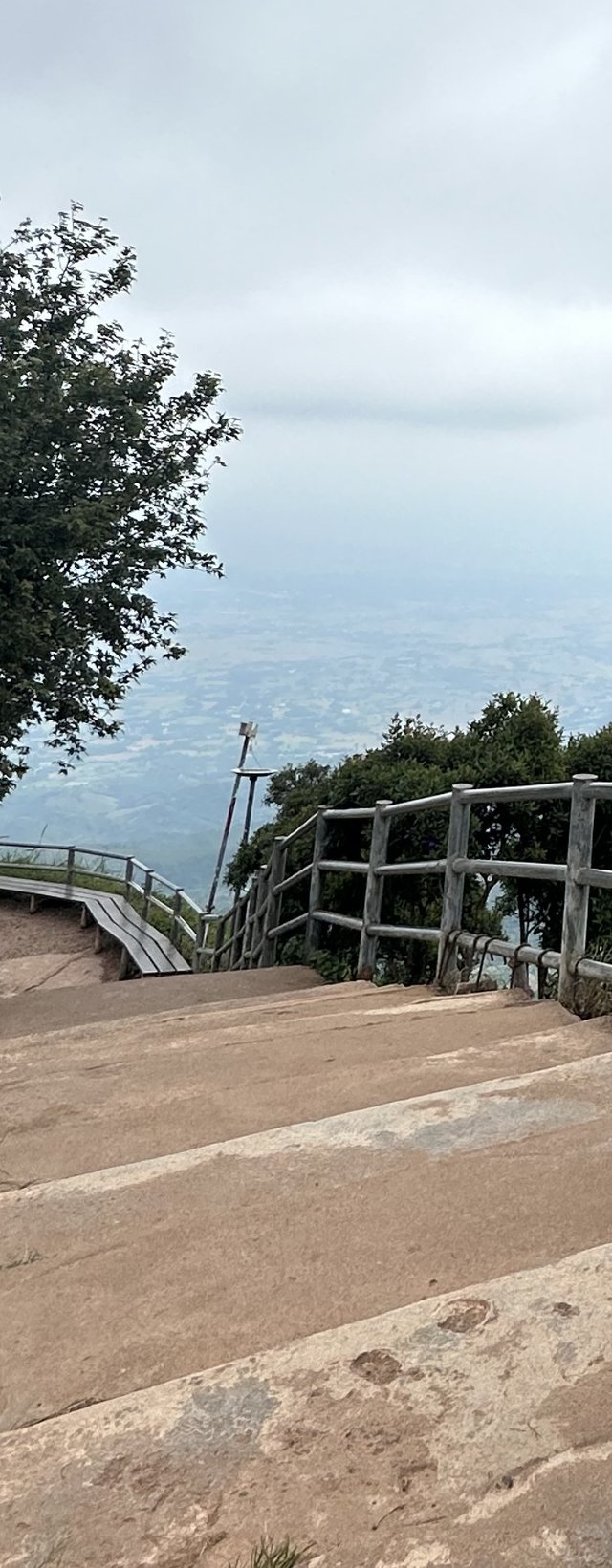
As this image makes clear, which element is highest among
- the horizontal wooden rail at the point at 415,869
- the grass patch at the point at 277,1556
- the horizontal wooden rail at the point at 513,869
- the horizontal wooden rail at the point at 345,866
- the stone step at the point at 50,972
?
the horizontal wooden rail at the point at 513,869

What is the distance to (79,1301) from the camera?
2.56 m

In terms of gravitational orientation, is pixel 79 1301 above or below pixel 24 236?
below

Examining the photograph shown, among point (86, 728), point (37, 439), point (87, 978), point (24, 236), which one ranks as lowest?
point (87, 978)

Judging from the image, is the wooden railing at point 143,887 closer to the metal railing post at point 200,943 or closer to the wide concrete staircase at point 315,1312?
the metal railing post at point 200,943

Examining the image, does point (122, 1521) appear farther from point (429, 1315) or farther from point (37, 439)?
point (37, 439)

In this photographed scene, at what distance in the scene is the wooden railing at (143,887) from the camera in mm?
16125

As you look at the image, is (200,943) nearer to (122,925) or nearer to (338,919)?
(122,925)

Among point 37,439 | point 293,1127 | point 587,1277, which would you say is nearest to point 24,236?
point 37,439

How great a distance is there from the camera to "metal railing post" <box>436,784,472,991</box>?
6.37 metres

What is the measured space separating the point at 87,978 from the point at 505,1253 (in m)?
12.8

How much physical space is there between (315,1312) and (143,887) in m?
15.7

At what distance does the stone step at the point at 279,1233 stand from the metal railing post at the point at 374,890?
410 centimetres

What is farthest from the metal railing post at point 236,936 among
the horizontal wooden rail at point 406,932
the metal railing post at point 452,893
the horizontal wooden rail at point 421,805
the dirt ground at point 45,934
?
the metal railing post at point 452,893

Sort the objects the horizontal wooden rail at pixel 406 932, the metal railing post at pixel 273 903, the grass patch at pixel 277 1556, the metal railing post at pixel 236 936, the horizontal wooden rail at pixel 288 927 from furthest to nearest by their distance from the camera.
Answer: the metal railing post at pixel 236 936 < the metal railing post at pixel 273 903 < the horizontal wooden rail at pixel 288 927 < the horizontal wooden rail at pixel 406 932 < the grass patch at pixel 277 1556
